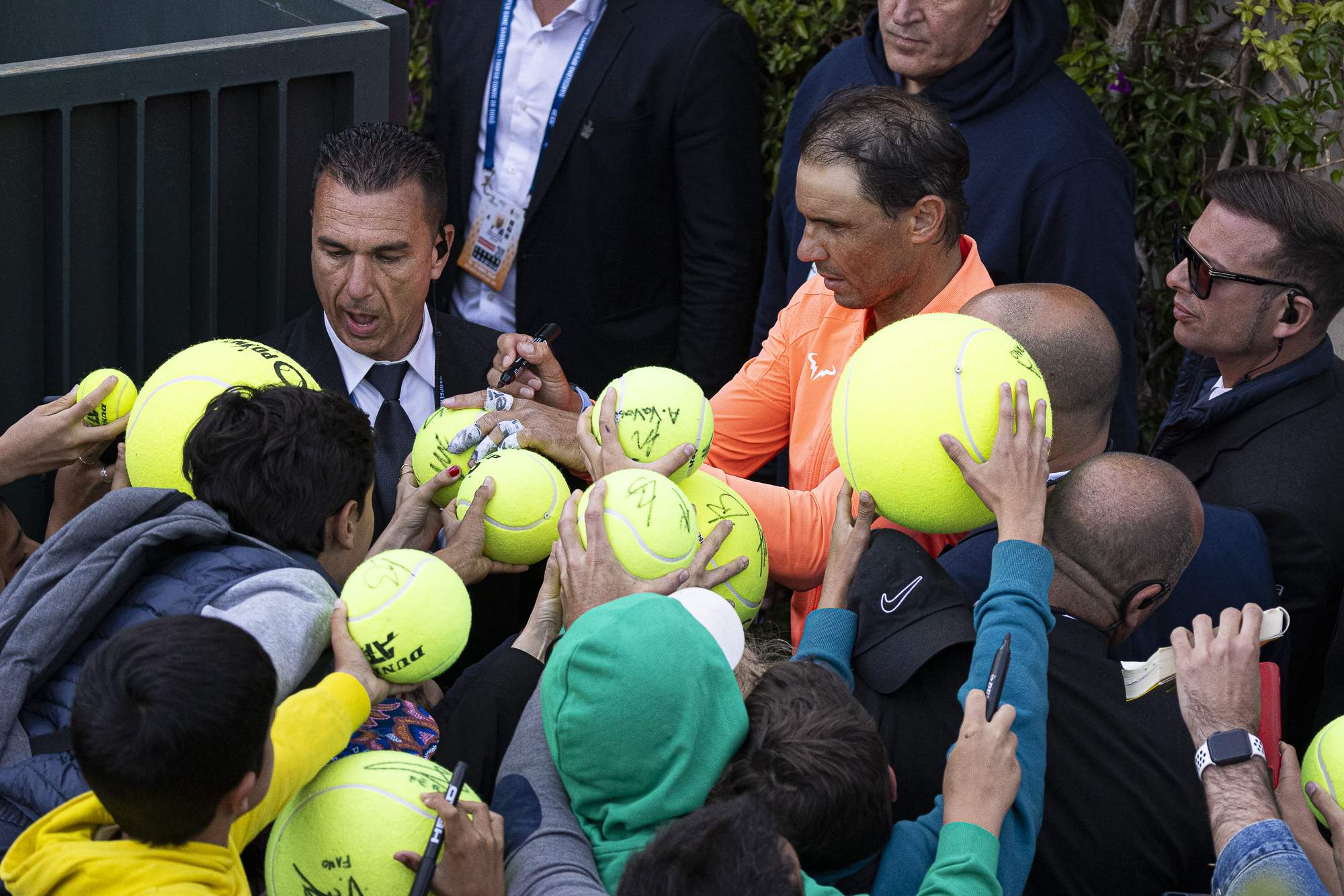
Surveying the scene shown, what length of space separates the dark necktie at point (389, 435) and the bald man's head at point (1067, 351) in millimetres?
1629

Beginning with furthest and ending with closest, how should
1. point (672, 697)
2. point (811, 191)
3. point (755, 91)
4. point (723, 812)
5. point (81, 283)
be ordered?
point (755, 91) < point (81, 283) < point (811, 191) < point (672, 697) < point (723, 812)

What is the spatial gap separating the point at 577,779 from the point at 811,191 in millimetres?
1784

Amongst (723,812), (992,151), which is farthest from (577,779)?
(992,151)

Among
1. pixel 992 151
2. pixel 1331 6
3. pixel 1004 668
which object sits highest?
pixel 1331 6

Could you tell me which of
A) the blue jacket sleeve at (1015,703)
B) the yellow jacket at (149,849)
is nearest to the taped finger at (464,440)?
the yellow jacket at (149,849)

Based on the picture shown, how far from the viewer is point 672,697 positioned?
2133mm

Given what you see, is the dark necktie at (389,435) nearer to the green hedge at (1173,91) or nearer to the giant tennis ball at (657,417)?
the giant tennis ball at (657,417)

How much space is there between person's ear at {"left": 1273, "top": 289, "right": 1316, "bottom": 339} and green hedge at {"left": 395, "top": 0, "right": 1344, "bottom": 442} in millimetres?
1388

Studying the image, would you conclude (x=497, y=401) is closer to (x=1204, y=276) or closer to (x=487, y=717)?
(x=487, y=717)

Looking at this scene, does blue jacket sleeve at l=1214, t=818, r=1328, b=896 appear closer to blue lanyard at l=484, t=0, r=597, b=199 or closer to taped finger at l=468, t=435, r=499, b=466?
taped finger at l=468, t=435, r=499, b=466

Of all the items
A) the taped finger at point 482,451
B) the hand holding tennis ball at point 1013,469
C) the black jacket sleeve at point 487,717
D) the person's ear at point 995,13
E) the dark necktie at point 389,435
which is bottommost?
the dark necktie at point 389,435

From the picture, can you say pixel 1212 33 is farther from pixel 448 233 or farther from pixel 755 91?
pixel 448 233

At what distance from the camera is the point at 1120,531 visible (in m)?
2.59

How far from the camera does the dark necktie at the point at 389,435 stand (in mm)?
3627
